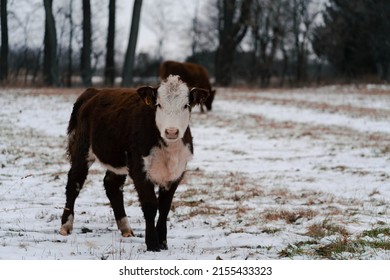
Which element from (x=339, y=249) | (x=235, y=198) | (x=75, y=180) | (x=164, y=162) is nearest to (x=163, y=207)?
(x=164, y=162)

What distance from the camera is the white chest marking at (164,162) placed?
217 inches

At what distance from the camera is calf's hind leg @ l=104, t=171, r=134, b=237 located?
6.23 meters

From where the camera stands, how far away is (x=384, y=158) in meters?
11.4

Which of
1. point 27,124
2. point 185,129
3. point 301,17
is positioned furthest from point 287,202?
point 301,17

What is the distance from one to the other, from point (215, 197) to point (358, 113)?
13.2 meters

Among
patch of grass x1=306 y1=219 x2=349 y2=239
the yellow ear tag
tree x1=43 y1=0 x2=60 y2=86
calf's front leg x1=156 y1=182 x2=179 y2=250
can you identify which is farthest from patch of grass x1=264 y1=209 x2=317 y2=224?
tree x1=43 y1=0 x2=60 y2=86

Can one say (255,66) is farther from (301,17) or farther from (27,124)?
(27,124)

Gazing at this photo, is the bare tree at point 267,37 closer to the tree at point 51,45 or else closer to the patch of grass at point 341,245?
the tree at point 51,45

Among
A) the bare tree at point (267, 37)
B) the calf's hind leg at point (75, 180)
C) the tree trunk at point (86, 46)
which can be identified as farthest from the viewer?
the bare tree at point (267, 37)

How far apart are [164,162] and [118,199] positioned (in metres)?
1.25

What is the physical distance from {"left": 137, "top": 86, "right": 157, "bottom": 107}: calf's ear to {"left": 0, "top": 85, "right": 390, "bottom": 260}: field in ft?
4.84

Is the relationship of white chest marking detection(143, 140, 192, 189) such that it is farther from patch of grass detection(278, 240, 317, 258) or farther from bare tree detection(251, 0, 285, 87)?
bare tree detection(251, 0, 285, 87)

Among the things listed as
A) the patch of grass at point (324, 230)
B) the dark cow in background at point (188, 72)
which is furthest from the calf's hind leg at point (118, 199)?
the dark cow in background at point (188, 72)

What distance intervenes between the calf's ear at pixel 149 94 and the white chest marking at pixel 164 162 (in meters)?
0.46
